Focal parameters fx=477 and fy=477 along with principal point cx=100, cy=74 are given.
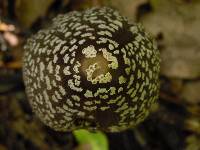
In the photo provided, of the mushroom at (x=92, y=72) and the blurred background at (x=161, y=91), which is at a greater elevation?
the mushroom at (x=92, y=72)

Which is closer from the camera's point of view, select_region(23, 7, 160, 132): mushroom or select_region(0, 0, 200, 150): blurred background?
select_region(23, 7, 160, 132): mushroom

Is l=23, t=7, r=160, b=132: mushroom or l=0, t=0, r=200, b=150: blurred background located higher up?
l=23, t=7, r=160, b=132: mushroom

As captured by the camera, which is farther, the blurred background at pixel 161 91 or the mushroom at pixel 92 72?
the blurred background at pixel 161 91

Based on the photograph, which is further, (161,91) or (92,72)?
(161,91)

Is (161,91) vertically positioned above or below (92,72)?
below
